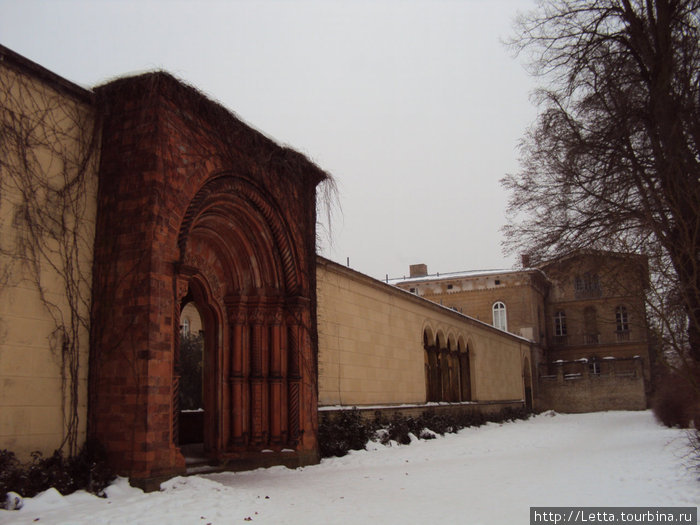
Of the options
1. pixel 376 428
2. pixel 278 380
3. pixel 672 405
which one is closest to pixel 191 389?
pixel 376 428

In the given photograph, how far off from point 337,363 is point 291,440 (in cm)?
310

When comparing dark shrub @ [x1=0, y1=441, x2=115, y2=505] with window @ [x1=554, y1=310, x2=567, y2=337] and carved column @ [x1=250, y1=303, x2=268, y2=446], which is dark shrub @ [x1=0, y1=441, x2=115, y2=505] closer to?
carved column @ [x1=250, y1=303, x2=268, y2=446]

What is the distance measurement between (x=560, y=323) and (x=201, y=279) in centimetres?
3926

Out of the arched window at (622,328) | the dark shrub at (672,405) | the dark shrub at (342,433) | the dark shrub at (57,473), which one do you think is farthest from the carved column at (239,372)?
the arched window at (622,328)

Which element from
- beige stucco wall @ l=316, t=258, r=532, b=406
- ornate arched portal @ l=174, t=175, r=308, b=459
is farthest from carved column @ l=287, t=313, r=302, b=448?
beige stucco wall @ l=316, t=258, r=532, b=406

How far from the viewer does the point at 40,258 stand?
720cm

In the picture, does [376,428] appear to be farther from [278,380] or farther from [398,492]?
[398,492]

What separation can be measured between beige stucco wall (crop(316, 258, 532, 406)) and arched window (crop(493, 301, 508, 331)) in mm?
18325

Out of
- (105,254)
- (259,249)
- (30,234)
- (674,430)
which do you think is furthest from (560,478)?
(674,430)

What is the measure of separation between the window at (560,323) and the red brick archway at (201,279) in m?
36.8

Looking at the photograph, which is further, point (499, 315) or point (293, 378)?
point (499, 315)

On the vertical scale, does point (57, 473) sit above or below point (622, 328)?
below

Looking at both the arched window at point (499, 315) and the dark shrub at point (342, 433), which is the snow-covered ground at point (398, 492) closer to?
the dark shrub at point (342, 433)

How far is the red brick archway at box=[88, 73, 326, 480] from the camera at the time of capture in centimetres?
754
